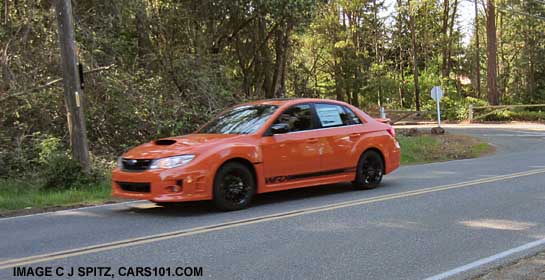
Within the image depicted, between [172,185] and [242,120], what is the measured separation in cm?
198

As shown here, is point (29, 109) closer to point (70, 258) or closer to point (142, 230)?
point (142, 230)

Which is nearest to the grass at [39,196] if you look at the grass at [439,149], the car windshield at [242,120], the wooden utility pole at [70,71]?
the wooden utility pole at [70,71]

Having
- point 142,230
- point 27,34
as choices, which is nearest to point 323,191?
point 142,230

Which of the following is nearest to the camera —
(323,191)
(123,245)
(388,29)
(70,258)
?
(70,258)

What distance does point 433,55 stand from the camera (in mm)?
52375

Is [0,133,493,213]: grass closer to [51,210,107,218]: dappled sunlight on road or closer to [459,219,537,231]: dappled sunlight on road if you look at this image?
[51,210,107,218]: dappled sunlight on road

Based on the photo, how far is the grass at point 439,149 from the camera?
1777 centimetres

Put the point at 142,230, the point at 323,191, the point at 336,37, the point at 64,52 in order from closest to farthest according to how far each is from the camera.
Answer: the point at 142,230 < the point at 323,191 < the point at 64,52 < the point at 336,37

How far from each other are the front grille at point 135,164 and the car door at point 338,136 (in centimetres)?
295

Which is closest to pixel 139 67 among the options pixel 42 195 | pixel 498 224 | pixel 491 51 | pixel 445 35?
pixel 42 195

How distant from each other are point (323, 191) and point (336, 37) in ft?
123

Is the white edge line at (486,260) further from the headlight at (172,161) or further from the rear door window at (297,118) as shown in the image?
the rear door window at (297,118)

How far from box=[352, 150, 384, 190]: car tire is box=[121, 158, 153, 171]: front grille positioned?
393 cm

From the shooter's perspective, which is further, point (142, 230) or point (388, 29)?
point (388, 29)
